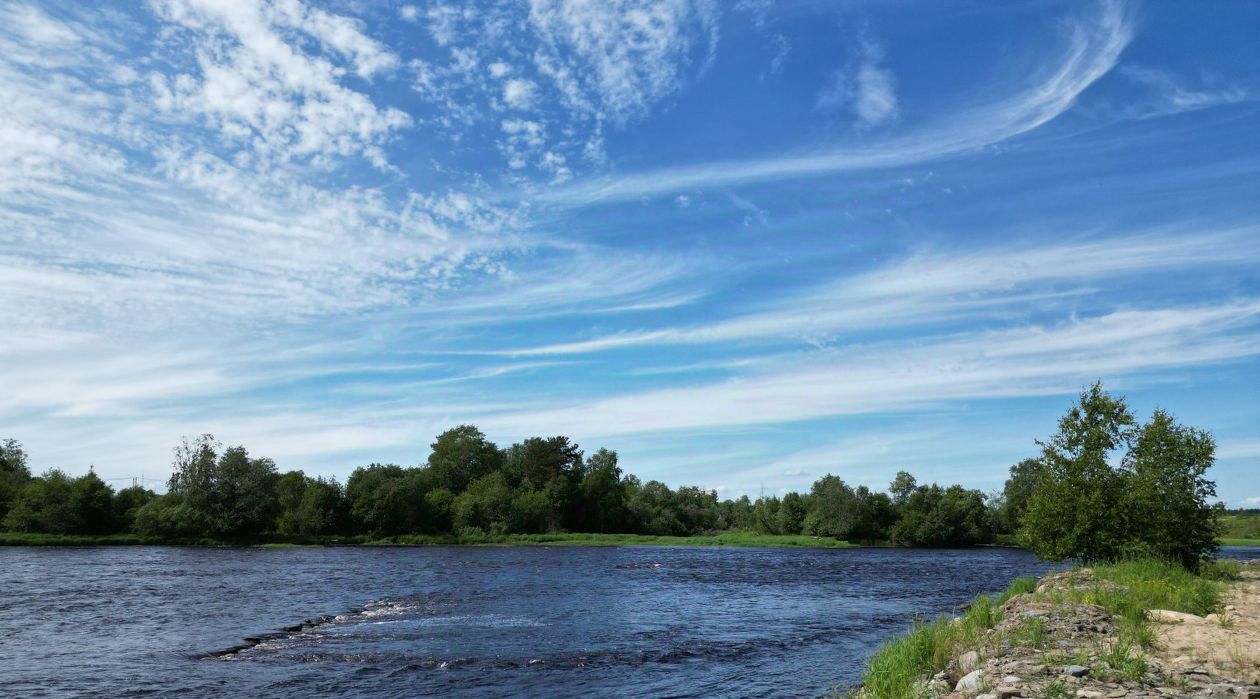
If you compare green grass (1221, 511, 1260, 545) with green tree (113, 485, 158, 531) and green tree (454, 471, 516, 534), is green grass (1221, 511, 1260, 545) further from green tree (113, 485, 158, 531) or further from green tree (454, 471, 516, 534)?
green tree (113, 485, 158, 531)

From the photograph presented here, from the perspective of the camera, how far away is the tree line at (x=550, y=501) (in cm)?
3195

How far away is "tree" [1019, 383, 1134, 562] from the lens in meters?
30.8

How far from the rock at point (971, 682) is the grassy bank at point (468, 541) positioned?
309 ft

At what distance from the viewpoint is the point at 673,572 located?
60.3 m

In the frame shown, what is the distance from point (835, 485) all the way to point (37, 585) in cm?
10190

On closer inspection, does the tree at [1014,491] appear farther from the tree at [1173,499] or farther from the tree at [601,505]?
the tree at [1173,499]

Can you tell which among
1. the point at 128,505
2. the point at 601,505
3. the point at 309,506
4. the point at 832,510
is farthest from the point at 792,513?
the point at 128,505

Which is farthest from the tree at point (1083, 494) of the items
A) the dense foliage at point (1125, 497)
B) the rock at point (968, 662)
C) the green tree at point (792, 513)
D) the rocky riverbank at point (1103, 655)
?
the green tree at point (792, 513)

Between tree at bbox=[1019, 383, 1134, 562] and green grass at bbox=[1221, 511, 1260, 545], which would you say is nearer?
tree at bbox=[1019, 383, 1134, 562]

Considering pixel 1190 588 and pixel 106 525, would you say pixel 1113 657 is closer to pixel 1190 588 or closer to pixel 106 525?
pixel 1190 588

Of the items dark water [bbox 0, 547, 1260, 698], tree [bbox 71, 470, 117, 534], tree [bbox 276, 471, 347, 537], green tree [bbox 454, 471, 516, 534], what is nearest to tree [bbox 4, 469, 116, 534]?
tree [bbox 71, 470, 117, 534]

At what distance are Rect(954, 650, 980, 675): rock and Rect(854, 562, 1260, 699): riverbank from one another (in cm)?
2

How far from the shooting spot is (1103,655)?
47.1ft

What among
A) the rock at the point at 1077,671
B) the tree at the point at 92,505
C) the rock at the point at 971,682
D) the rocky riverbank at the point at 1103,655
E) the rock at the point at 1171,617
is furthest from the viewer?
the tree at the point at 92,505
